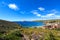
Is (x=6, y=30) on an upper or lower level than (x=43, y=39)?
upper

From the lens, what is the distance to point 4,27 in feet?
58.7

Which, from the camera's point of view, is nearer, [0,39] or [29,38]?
[0,39]

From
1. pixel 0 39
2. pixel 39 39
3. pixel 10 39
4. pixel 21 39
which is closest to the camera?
pixel 0 39

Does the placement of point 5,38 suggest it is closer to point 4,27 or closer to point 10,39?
point 10,39

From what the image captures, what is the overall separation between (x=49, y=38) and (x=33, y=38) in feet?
8.39

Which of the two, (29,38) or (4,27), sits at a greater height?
(4,27)

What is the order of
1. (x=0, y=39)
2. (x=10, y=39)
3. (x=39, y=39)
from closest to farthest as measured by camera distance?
(x=0, y=39) → (x=10, y=39) → (x=39, y=39)

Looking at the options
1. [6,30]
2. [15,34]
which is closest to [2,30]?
[6,30]

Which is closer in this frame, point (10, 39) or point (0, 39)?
point (0, 39)

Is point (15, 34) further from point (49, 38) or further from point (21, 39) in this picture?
point (49, 38)

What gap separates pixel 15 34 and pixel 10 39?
1.85 meters

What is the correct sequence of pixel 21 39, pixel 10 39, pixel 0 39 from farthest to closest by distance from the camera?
pixel 21 39, pixel 10 39, pixel 0 39

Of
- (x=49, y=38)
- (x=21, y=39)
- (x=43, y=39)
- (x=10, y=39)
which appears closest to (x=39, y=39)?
(x=43, y=39)

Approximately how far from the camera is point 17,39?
15.2 meters
